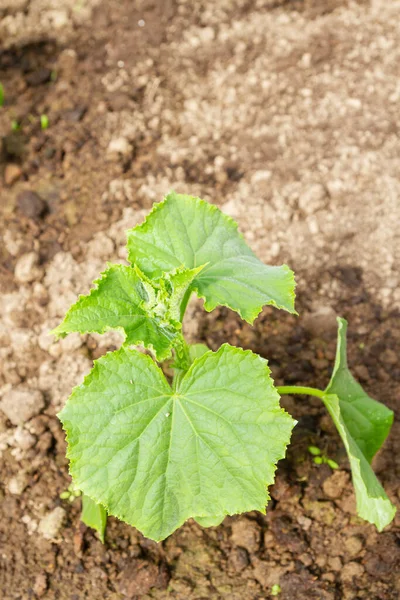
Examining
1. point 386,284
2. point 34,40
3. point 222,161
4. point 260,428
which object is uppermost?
point 34,40

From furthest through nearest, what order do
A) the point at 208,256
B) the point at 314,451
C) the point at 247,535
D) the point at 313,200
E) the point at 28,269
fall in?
the point at 313,200 < the point at 28,269 < the point at 314,451 < the point at 247,535 < the point at 208,256

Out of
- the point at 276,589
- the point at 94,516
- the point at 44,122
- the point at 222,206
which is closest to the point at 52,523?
the point at 94,516

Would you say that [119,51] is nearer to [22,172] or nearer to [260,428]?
[22,172]

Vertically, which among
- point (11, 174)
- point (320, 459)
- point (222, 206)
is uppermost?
point (11, 174)

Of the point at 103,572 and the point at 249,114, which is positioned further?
the point at 249,114

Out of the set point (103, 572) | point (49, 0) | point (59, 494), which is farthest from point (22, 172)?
point (103, 572)

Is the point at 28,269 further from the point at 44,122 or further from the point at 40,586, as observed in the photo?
the point at 40,586

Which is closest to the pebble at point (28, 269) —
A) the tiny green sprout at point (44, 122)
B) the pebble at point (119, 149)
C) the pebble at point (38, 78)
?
the pebble at point (119, 149)
